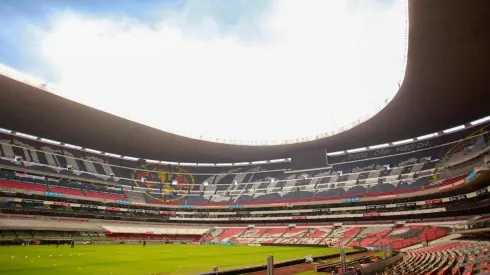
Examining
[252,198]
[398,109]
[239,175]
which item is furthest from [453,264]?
[239,175]

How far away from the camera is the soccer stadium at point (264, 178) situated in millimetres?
27250

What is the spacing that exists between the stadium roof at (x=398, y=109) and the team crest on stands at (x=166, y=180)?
2863mm

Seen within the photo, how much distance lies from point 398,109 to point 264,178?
35.1 metres

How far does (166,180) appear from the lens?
2731 inches

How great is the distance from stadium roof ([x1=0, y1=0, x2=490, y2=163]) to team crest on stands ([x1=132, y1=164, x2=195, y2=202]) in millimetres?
2863

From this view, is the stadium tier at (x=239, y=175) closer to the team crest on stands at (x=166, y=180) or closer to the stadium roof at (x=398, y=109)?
the team crest on stands at (x=166, y=180)

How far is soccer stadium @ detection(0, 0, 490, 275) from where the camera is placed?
27.2m

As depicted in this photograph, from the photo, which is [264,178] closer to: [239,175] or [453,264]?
[239,175]

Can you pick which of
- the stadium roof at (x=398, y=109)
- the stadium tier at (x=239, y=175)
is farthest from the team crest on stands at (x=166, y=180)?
the stadium roof at (x=398, y=109)

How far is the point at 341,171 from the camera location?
60.7m

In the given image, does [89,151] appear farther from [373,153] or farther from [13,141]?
[373,153]

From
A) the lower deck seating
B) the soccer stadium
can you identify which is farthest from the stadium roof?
the lower deck seating

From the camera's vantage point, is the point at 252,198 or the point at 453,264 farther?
the point at 252,198

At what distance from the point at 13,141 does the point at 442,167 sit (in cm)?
6543
